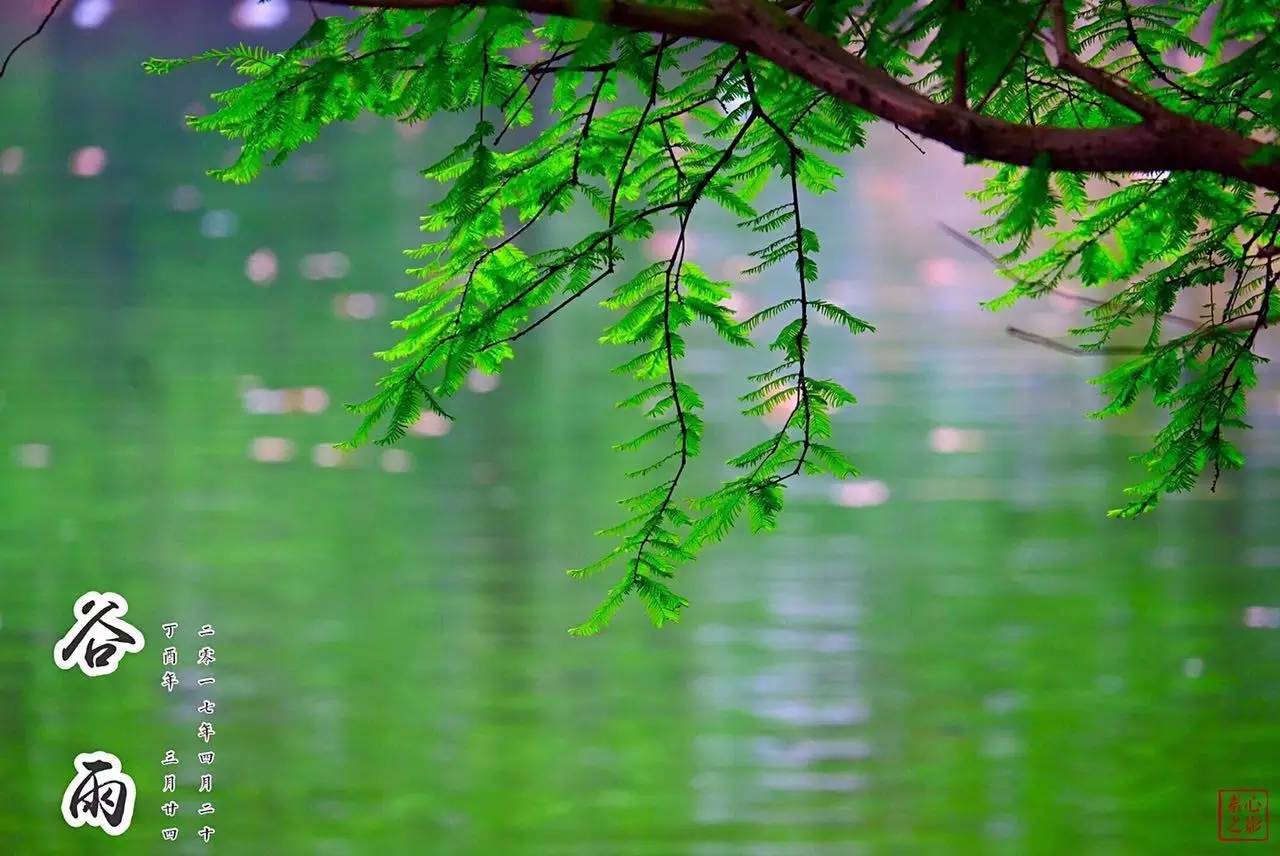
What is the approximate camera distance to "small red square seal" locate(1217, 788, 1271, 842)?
2.72 m

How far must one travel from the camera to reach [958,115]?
99cm

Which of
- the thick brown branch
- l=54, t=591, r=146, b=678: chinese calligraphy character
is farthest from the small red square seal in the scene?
l=54, t=591, r=146, b=678: chinese calligraphy character

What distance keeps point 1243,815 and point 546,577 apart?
161 centimetres

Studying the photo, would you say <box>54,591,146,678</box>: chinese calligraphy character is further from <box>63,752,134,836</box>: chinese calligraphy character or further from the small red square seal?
the small red square seal

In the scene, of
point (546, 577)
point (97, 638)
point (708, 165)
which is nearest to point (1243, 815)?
point (546, 577)

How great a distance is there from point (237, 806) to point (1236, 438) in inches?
106

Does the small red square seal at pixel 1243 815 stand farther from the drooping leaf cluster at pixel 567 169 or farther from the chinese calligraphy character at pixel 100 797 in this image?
the chinese calligraphy character at pixel 100 797

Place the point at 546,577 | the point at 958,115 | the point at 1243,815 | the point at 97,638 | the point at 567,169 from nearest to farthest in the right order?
the point at 958,115 < the point at 567,169 < the point at 1243,815 < the point at 97,638 < the point at 546,577

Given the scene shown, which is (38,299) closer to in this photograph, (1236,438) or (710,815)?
(710,815)

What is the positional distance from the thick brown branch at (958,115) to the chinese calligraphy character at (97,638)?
219 centimetres

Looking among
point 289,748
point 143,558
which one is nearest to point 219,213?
point 143,558

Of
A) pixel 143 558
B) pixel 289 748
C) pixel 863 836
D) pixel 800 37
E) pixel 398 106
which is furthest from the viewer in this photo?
pixel 143 558

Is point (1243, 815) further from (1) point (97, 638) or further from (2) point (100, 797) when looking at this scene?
(1) point (97, 638)

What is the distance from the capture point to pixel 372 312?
14.3ft
